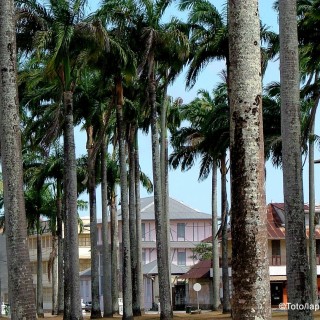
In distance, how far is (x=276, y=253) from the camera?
70500mm

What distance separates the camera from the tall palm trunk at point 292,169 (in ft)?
57.8

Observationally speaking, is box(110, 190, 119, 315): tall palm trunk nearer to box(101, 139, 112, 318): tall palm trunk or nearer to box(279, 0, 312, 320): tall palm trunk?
box(101, 139, 112, 318): tall palm trunk

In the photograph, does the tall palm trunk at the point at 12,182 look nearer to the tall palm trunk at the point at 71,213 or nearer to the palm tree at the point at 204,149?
the tall palm trunk at the point at 71,213

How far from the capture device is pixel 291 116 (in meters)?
18.2

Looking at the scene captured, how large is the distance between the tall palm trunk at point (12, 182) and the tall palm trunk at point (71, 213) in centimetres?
1490

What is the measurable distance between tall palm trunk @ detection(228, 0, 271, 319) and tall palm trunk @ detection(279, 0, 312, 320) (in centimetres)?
611

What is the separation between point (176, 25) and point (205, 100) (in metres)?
16.8

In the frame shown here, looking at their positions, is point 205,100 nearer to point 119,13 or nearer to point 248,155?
point 119,13

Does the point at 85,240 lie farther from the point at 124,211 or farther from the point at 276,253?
the point at 124,211

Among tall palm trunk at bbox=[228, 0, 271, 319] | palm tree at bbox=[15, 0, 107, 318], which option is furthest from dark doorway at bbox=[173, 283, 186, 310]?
tall palm trunk at bbox=[228, 0, 271, 319]

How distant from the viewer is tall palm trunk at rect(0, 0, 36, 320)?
17.2 metres

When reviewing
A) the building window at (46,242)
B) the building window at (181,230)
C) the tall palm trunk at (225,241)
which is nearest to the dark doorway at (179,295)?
the building window at (181,230)

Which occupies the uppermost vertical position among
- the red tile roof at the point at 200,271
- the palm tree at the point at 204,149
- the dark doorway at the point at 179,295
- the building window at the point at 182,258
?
the palm tree at the point at 204,149

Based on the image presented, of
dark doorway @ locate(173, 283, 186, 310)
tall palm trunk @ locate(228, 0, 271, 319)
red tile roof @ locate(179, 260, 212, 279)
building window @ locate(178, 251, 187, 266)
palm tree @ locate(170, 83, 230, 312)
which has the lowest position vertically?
dark doorway @ locate(173, 283, 186, 310)
